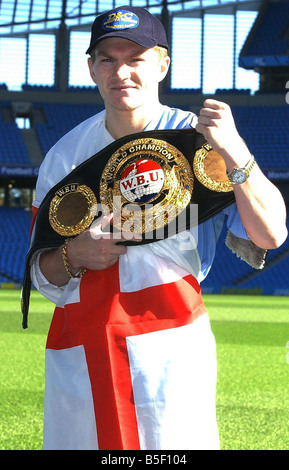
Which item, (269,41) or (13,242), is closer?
(13,242)

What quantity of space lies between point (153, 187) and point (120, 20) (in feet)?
1.38

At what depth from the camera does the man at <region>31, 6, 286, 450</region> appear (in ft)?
5.76

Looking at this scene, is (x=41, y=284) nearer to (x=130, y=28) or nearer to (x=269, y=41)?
(x=130, y=28)

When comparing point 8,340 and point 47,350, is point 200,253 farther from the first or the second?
point 8,340

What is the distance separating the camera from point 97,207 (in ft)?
6.40

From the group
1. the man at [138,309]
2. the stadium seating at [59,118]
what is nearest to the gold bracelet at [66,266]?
the man at [138,309]

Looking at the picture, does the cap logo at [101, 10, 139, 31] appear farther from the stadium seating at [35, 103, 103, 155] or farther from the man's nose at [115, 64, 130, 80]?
the stadium seating at [35, 103, 103, 155]

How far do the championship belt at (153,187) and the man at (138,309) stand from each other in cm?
4

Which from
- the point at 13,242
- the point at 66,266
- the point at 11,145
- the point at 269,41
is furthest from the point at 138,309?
the point at 269,41

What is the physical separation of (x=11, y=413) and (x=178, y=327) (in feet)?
14.1

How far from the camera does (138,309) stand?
184cm

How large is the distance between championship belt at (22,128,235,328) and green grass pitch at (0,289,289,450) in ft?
10.4

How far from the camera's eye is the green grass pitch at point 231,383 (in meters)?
5.11

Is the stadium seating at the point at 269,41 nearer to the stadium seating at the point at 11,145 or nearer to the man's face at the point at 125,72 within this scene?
the stadium seating at the point at 11,145
